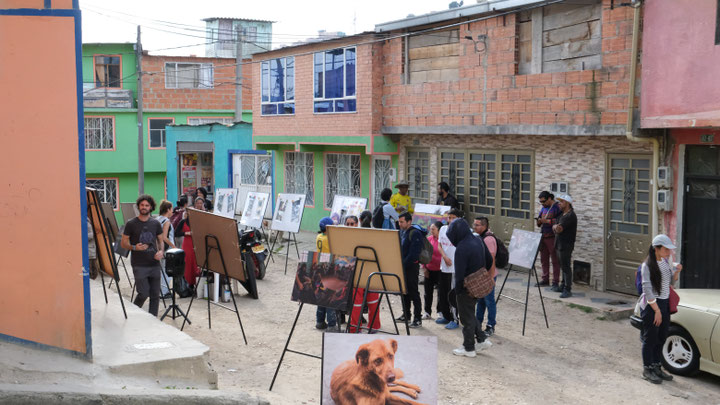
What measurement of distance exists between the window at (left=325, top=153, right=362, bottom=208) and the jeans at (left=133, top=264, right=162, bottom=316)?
11091 mm

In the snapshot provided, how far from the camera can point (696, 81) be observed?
1202 cm

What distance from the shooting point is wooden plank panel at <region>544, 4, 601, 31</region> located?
1417 cm

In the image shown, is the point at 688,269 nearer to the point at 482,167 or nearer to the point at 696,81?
the point at 696,81

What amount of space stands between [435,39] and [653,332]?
1028cm

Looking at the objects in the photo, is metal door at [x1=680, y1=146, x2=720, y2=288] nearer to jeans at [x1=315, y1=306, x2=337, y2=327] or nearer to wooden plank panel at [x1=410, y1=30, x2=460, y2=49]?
jeans at [x1=315, y1=306, x2=337, y2=327]

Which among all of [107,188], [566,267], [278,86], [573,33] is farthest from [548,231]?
[107,188]

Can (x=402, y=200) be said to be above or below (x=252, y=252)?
above

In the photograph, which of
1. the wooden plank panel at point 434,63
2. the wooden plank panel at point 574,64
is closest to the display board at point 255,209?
the wooden plank panel at point 434,63

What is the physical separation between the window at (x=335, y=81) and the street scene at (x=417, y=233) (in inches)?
2.8

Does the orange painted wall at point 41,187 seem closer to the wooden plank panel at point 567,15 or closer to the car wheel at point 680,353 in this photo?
the car wheel at point 680,353

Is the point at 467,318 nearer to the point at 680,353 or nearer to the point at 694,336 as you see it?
the point at 680,353

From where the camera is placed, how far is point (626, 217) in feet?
46.1

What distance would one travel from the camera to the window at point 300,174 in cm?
2398

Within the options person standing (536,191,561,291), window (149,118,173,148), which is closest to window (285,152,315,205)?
person standing (536,191,561,291)
